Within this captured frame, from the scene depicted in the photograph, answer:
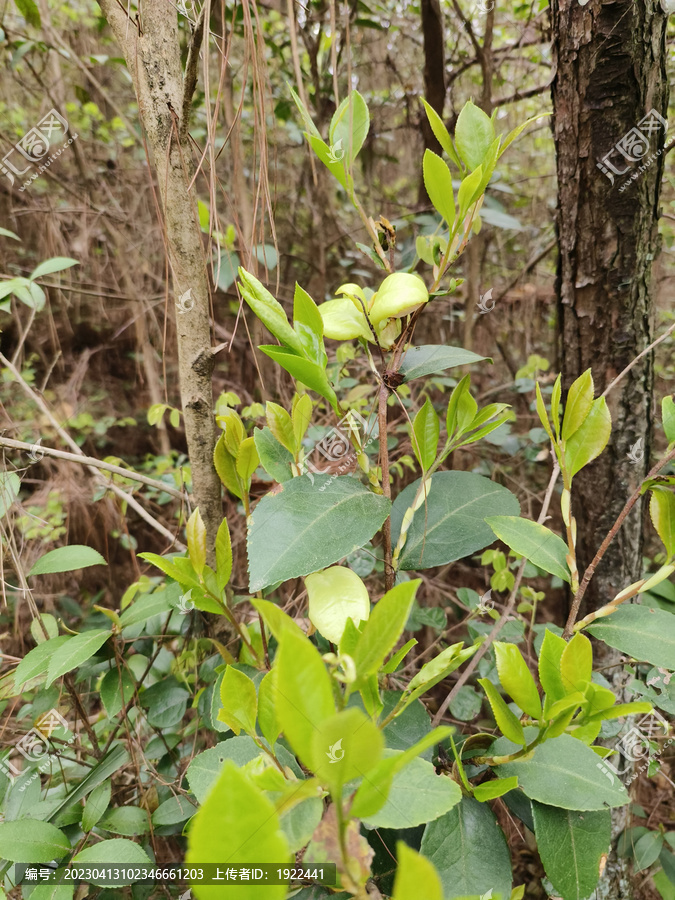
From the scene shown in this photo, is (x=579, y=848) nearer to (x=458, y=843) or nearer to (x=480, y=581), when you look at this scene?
(x=458, y=843)

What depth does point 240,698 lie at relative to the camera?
1.01 feet

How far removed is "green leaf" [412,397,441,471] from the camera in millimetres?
431

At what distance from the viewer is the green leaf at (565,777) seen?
353mm

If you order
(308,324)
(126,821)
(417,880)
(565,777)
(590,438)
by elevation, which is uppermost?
(308,324)

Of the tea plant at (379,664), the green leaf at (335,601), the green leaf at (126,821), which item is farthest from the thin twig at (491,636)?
the green leaf at (126,821)

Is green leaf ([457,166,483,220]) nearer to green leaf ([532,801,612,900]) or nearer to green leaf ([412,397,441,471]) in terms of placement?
green leaf ([412,397,441,471])

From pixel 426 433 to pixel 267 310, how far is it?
7.0 inches

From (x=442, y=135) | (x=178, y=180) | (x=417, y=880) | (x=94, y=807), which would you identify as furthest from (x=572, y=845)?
(x=178, y=180)

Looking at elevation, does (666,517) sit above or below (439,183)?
below

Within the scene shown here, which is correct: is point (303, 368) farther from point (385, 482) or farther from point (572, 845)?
point (572, 845)

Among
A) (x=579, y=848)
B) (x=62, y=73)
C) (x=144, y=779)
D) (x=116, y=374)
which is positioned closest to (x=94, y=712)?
(x=144, y=779)

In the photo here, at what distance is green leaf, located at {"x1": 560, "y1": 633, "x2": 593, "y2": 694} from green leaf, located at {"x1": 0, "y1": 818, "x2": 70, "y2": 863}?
51cm

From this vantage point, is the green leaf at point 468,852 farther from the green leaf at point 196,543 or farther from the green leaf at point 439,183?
the green leaf at point 439,183

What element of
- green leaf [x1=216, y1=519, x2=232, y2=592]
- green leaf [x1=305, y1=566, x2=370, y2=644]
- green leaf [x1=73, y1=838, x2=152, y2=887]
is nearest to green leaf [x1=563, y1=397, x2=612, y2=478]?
green leaf [x1=305, y1=566, x2=370, y2=644]
